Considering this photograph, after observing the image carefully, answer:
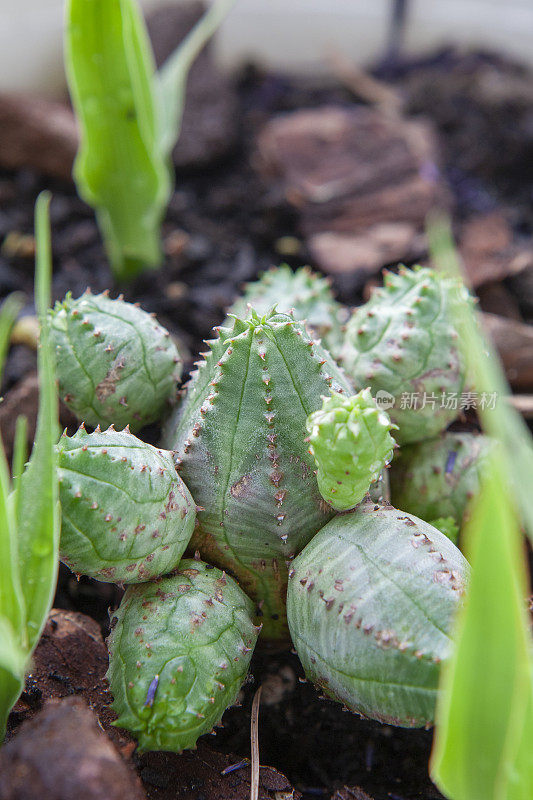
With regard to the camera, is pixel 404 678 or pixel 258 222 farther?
pixel 258 222

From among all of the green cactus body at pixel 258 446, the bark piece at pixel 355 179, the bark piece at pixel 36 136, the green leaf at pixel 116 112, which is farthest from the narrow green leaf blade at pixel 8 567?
the bark piece at pixel 36 136

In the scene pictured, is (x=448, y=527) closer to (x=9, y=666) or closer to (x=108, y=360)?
(x=108, y=360)

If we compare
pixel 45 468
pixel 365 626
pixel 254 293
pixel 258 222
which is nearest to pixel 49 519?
pixel 45 468

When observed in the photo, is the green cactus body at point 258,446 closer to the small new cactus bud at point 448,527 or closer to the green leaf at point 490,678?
the small new cactus bud at point 448,527

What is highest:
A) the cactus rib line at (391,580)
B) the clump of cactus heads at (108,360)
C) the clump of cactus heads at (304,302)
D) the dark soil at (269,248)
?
the clump of cactus heads at (108,360)

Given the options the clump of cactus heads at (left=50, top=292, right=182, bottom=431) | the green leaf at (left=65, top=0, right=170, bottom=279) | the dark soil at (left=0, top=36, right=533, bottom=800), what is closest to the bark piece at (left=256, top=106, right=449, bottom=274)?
the dark soil at (left=0, top=36, right=533, bottom=800)

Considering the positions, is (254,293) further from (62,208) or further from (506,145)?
(506,145)

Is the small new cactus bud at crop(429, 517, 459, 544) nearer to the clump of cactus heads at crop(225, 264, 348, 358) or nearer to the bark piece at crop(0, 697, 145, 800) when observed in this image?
the clump of cactus heads at crop(225, 264, 348, 358)
